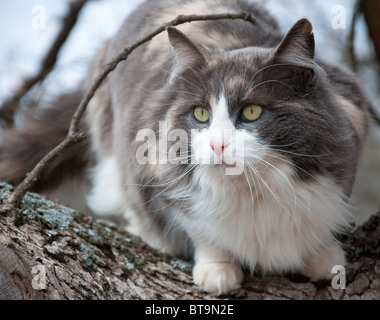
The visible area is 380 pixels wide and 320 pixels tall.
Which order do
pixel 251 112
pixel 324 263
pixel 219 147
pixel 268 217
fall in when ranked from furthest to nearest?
pixel 324 263 → pixel 268 217 → pixel 251 112 → pixel 219 147

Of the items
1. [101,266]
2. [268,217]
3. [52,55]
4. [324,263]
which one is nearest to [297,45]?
[268,217]

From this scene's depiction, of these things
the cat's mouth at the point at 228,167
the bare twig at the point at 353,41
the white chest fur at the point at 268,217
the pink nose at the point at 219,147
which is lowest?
the white chest fur at the point at 268,217

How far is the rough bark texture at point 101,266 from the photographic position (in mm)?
1570

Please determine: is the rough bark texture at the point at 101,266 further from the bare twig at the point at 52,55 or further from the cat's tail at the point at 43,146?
the bare twig at the point at 52,55

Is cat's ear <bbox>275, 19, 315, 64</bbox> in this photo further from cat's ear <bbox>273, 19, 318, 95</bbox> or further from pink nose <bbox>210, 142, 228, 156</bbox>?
pink nose <bbox>210, 142, 228, 156</bbox>

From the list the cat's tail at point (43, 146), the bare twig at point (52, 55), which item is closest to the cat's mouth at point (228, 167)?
the cat's tail at point (43, 146)

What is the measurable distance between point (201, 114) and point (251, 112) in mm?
198

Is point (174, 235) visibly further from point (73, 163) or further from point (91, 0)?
point (91, 0)

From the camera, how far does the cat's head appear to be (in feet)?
5.59

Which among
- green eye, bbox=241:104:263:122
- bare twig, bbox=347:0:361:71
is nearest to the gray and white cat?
green eye, bbox=241:104:263:122

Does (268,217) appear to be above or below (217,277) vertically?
above

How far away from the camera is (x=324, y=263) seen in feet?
6.76

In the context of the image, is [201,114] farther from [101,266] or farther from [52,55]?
[52,55]

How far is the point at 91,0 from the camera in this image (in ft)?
10.6
